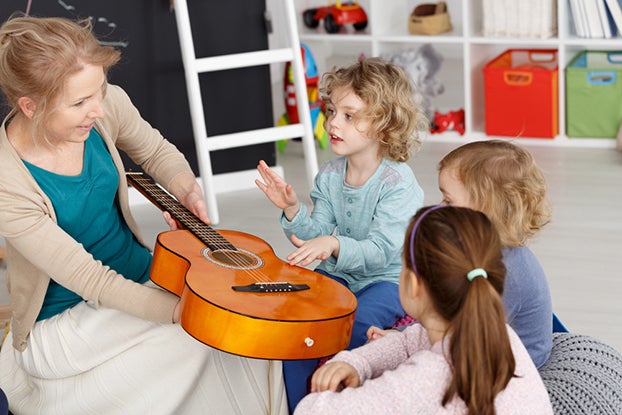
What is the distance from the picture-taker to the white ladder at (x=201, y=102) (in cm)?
355

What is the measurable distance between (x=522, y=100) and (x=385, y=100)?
199 centimetres

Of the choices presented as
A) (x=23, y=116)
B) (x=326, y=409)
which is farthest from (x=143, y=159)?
(x=326, y=409)

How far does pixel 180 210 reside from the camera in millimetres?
2367

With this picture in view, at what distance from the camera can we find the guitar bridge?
199cm

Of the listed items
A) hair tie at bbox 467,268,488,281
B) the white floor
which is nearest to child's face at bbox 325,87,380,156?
the white floor

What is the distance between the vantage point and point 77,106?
6.76ft

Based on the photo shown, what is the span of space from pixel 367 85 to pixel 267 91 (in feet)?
5.36

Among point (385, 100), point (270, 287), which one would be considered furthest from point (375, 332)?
point (385, 100)

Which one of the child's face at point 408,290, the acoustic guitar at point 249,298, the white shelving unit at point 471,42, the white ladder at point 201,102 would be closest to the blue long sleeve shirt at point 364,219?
the acoustic guitar at point 249,298

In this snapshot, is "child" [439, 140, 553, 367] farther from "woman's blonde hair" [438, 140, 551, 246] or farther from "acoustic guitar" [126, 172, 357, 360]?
"acoustic guitar" [126, 172, 357, 360]

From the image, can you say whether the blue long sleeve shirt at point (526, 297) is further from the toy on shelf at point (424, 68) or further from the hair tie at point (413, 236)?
the toy on shelf at point (424, 68)

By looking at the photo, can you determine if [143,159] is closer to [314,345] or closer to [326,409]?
[314,345]

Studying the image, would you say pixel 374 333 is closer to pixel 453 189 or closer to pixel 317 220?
pixel 453 189

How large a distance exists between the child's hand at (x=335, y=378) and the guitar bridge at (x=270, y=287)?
272mm
